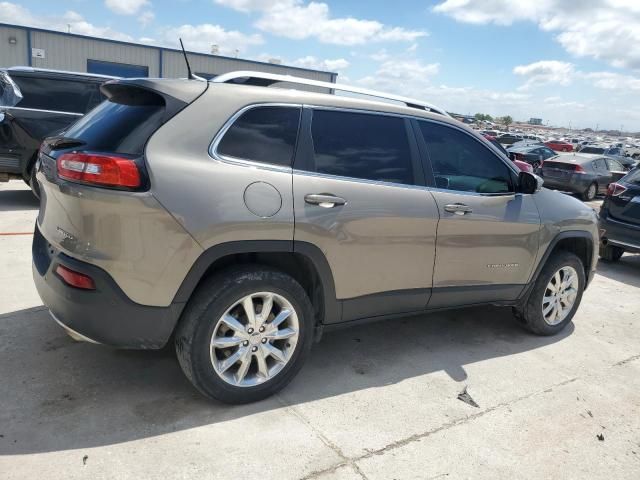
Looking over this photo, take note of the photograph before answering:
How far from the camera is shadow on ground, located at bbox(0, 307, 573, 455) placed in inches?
107

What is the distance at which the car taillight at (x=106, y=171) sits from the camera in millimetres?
2531

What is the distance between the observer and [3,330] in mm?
3674

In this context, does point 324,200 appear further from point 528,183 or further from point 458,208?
point 528,183

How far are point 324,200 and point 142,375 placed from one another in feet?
5.16

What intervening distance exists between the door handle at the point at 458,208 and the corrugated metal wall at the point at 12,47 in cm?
2488

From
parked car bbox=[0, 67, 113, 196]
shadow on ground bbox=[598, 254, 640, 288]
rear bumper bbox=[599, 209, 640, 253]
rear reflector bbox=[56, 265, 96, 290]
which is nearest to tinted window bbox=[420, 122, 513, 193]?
rear reflector bbox=[56, 265, 96, 290]

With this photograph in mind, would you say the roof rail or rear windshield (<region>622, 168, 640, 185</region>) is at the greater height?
the roof rail

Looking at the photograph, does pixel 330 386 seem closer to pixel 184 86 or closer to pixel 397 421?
pixel 397 421

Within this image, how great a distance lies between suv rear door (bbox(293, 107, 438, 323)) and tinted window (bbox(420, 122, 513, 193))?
0.19 m

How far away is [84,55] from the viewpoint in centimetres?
2420

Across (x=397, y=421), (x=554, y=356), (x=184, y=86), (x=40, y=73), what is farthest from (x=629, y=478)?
(x=40, y=73)

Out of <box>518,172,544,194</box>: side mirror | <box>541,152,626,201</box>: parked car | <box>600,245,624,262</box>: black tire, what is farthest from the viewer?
<box>541,152,626,201</box>: parked car

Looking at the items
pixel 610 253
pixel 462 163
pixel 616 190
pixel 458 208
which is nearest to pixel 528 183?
pixel 462 163

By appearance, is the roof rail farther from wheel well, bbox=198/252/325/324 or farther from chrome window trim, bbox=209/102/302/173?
wheel well, bbox=198/252/325/324
